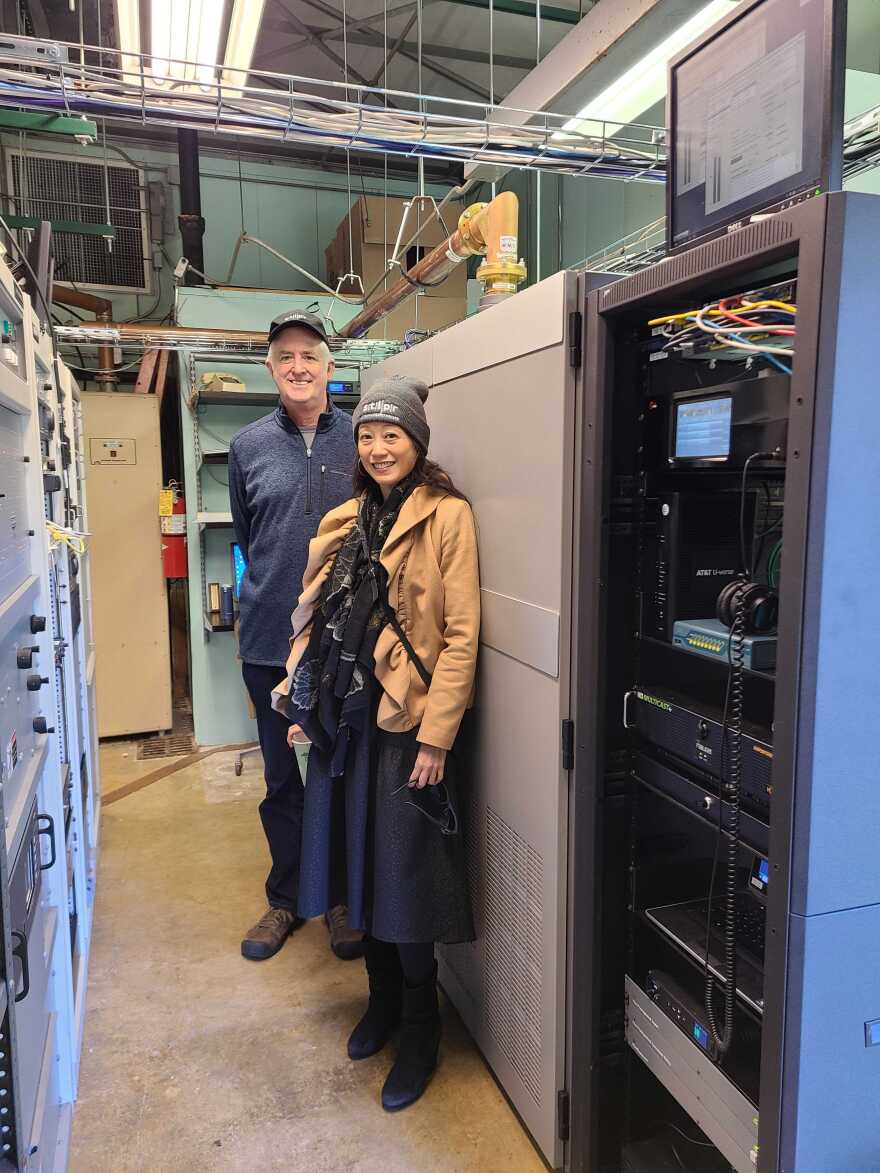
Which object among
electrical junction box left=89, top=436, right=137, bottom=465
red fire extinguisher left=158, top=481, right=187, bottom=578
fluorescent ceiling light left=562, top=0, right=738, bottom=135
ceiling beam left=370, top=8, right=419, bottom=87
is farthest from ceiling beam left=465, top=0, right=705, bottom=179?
electrical junction box left=89, top=436, right=137, bottom=465

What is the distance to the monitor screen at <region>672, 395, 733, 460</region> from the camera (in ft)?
3.92

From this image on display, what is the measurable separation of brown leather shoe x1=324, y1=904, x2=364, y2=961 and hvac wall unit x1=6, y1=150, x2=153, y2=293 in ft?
12.7

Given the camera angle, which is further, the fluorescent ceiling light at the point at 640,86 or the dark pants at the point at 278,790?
the dark pants at the point at 278,790

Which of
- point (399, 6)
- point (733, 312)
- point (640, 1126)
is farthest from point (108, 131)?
point (640, 1126)

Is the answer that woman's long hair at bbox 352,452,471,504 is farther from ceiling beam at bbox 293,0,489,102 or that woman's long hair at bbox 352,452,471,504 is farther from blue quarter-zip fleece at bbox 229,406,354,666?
ceiling beam at bbox 293,0,489,102

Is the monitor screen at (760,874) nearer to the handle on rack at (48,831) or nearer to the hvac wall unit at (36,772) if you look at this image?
the hvac wall unit at (36,772)

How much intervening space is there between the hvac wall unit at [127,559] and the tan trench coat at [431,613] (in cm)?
294

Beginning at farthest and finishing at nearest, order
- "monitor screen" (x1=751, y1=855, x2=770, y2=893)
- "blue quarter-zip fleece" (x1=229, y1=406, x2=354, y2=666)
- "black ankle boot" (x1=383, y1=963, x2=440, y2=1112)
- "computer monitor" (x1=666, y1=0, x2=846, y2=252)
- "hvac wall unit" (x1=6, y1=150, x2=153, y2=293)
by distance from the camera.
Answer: "hvac wall unit" (x1=6, y1=150, x2=153, y2=293)
"blue quarter-zip fleece" (x1=229, y1=406, x2=354, y2=666)
"black ankle boot" (x1=383, y1=963, x2=440, y2=1112)
"monitor screen" (x1=751, y1=855, x2=770, y2=893)
"computer monitor" (x1=666, y1=0, x2=846, y2=252)

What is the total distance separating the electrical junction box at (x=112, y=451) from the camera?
4.12 meters

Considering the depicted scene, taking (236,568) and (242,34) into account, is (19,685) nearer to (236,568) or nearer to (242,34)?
(242,34)

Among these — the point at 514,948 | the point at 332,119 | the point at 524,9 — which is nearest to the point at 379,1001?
the point at 514,948

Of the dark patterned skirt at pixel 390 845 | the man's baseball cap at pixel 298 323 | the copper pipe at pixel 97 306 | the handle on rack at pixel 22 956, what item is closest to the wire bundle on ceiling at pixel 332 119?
the man's baseball cap at pixel 298 323

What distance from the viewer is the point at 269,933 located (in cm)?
243

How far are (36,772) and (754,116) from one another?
1.55 metres
